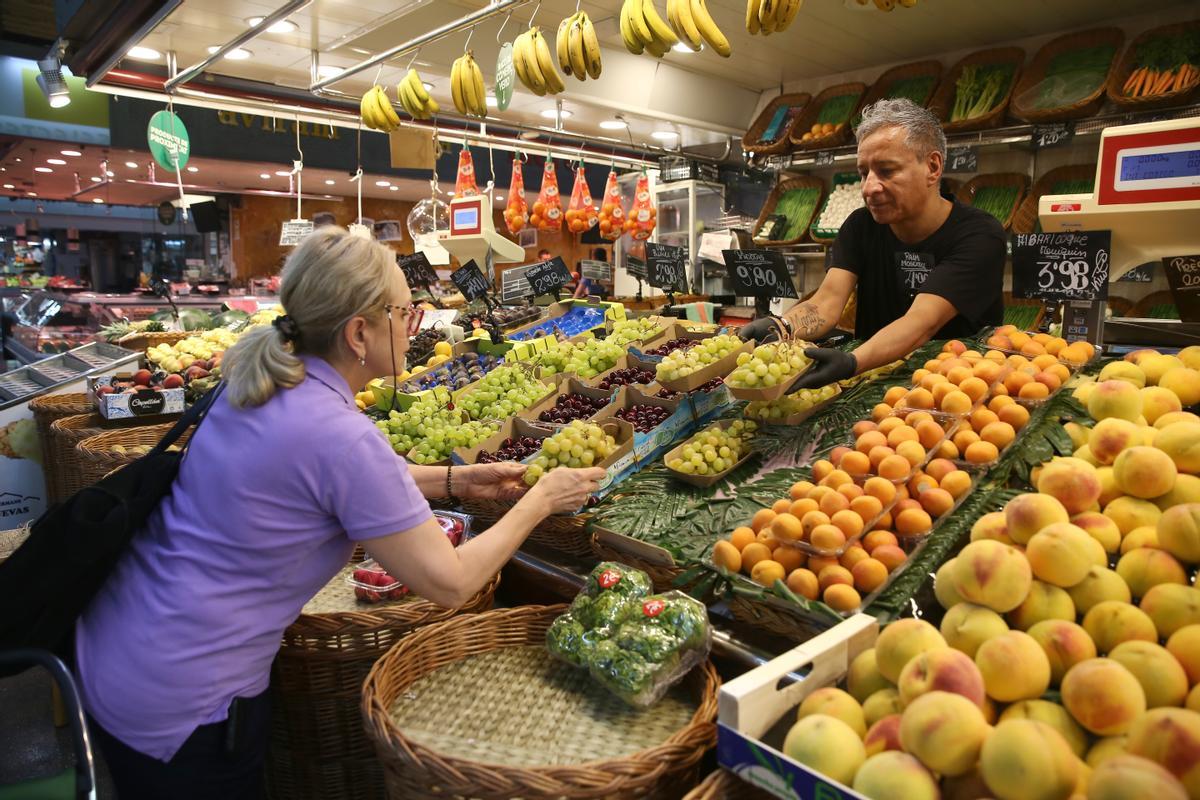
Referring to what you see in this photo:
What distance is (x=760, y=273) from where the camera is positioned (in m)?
3.05

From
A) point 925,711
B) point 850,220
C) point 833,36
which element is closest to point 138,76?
point 833,36

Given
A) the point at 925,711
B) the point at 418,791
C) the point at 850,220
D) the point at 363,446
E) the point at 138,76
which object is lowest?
the point at 418,791

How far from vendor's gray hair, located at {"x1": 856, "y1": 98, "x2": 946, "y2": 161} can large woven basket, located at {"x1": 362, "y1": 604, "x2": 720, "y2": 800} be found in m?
1.93

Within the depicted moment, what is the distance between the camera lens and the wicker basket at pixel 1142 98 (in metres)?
4.64

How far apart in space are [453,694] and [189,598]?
53cm

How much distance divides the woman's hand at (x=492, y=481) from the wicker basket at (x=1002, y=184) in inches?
197

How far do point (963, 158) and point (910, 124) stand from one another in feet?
12.1

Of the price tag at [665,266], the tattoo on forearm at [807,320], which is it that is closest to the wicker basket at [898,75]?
the price tag at [665,266]

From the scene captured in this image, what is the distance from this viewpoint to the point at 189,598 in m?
1.44

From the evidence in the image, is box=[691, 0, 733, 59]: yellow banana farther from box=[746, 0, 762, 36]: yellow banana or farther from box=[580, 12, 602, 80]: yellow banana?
box=[580, 12, 602, 80]: yellow banana

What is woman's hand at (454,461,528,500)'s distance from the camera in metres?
2.05

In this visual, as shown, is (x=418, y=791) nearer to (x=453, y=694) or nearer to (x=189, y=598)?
(x=453, y=694)

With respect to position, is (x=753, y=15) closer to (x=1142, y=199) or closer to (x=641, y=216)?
(x=1142, y=199)

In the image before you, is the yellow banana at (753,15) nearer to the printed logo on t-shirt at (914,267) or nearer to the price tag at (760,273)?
the price tag at (760,273)
